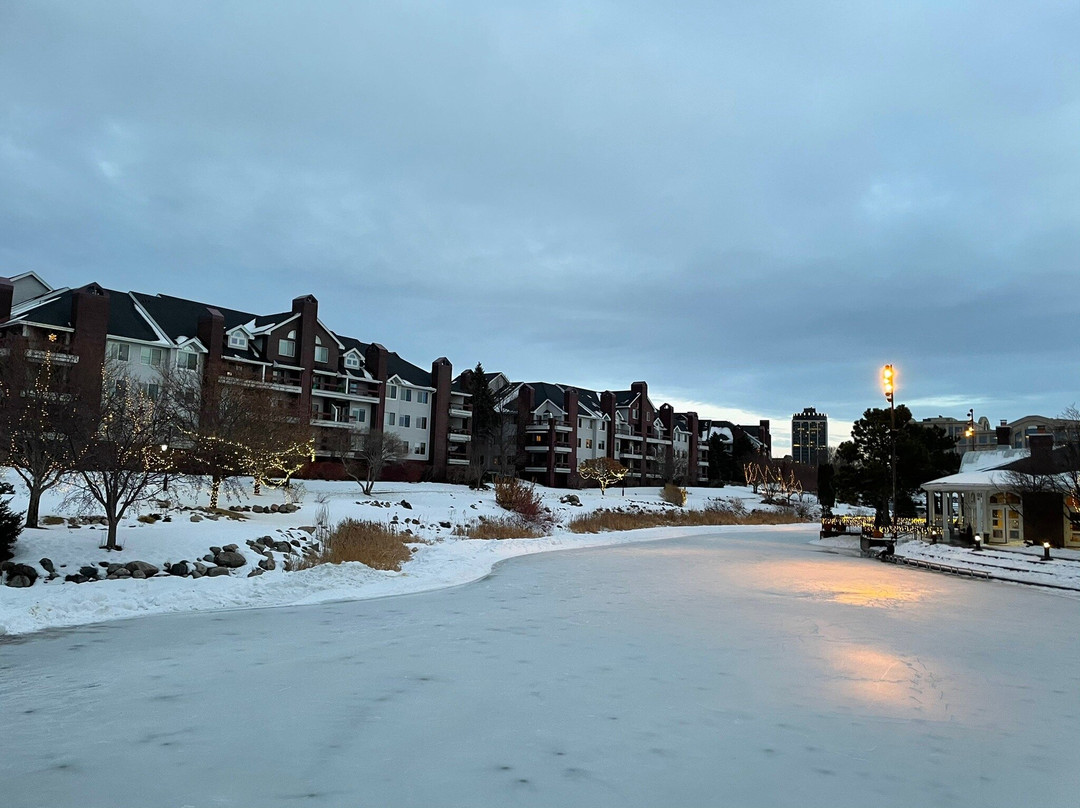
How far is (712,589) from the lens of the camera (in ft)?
54.9

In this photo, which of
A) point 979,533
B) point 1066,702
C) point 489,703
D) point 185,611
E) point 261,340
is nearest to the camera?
point 489,703

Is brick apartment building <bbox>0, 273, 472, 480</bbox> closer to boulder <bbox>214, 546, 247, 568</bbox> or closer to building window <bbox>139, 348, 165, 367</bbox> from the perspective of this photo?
building window <bbox>139, 348, 165, 367</bbox>

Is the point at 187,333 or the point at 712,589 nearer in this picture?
the point at 712,589

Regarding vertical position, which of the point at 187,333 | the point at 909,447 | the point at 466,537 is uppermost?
the point at 187,333

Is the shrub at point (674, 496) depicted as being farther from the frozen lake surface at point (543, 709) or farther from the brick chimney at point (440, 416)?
the frozen lake surface at point (543, 709)

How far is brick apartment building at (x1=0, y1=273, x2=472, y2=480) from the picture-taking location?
40375 millimetres

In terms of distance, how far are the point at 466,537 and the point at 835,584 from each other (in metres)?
15.0

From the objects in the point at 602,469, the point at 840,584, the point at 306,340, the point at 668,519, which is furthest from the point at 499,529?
the point at 602,469

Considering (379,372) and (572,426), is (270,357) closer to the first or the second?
(379,372)

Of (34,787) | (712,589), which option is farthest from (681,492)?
(34,787)

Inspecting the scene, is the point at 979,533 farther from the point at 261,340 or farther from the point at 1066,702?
the point at 261,340

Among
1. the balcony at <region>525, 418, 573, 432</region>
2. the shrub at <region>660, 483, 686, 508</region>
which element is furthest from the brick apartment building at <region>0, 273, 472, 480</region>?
the shrub at <region>660, 483, 686, 508</region>

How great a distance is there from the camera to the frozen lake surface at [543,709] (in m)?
5.15

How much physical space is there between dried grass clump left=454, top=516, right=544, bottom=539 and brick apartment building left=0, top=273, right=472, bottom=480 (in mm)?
14737
